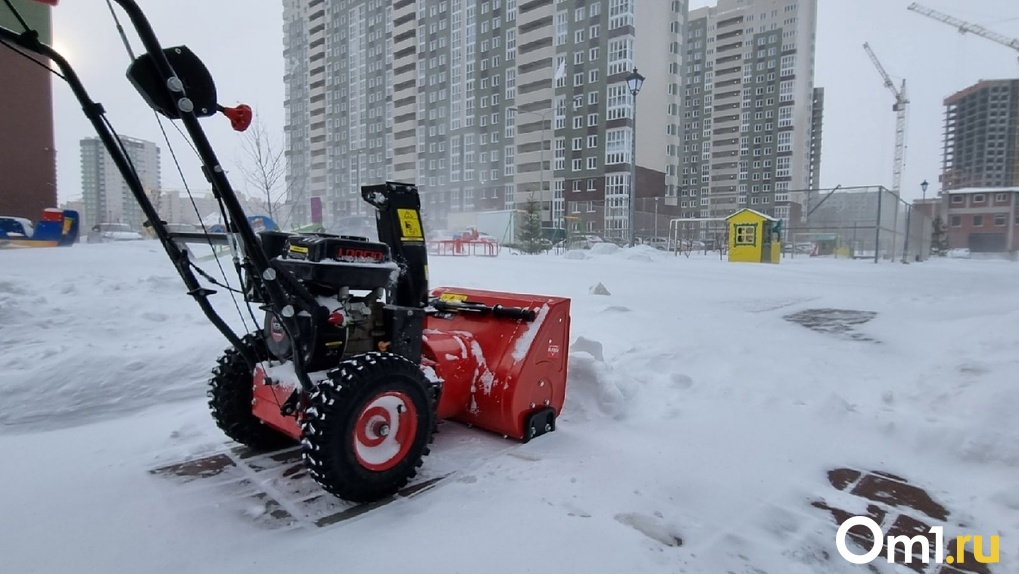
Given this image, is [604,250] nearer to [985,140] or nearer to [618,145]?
[618,145]

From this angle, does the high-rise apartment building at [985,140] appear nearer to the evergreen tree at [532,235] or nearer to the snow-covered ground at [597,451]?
the evergreen tree at [532,235]

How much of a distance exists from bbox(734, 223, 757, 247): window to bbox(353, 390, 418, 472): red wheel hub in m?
18.2

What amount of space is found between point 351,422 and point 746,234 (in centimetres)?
1864

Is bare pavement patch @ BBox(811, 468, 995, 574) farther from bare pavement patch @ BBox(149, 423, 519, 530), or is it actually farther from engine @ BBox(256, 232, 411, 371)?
engine @ BBox(256, 232, 411, 371)

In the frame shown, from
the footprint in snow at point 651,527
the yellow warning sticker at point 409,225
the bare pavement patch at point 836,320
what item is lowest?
the footprint in snow at point 651,527

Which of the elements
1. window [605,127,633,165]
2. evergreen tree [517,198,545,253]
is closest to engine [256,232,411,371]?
evergreen tree [517,198,545,253]

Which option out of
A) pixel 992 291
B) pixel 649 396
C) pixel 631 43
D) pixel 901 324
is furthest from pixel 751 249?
Answer: pixel 631 43

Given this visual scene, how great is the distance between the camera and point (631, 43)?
45469 millimetres

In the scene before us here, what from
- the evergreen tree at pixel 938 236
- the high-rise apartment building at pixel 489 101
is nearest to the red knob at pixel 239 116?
the high-rise apartment building at pixel 489 101

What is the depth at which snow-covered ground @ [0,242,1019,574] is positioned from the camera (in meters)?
1.99

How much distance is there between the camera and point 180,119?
6.17 ft

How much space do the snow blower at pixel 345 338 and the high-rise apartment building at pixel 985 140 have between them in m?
64.6

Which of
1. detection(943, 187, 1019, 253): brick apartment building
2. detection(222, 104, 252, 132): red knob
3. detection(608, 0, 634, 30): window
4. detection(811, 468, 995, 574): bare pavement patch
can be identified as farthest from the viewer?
detection(943, 187, 1019, 253): brick apartment building

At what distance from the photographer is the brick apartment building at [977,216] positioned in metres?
45.1
